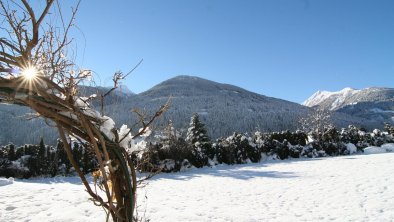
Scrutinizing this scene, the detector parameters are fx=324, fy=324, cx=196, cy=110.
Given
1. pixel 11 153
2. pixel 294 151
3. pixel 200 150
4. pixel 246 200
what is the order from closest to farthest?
pixel 246 200
pixel 11 153
pixel 200 150
pixel 294 151

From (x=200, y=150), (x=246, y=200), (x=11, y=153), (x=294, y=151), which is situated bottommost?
(x=246, y=200)

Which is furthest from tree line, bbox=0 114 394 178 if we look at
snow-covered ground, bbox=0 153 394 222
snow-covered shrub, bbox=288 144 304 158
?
snow-covered ground, bbox=0 153 394 222

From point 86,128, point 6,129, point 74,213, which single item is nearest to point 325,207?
point 74,213

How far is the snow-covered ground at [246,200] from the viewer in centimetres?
586

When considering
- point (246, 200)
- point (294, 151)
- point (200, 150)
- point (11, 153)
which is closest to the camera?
point (246, 200)

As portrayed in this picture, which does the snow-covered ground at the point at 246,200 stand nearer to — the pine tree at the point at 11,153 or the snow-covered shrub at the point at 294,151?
the pine tree at the point at 11,153

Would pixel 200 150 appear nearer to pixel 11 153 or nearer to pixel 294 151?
pixel 294 151

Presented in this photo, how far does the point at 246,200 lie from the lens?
7531mm

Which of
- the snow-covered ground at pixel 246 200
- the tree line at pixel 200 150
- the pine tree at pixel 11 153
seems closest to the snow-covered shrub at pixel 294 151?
the tree line at pixel 200 150

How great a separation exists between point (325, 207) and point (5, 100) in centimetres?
659

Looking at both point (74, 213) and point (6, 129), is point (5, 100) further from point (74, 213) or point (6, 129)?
point (6, 129)


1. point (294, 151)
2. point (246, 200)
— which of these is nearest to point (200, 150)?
point (294, 151)

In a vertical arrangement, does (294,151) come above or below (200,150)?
below

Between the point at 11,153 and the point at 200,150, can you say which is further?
the point at 200,150
